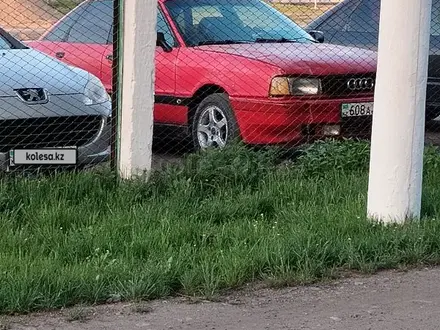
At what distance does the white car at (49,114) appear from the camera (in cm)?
743

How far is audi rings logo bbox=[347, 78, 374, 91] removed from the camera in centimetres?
907

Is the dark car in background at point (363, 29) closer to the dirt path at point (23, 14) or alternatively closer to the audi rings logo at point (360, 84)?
Answer: the audi rings logo at point (360, 84)

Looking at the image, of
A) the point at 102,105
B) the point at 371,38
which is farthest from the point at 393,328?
the point at 371,38

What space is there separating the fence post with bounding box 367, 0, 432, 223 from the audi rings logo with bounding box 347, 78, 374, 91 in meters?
2.44

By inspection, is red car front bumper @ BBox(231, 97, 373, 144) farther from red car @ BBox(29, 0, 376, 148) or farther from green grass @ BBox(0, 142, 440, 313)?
green grass @ BBox(0, 142, 440, 313)

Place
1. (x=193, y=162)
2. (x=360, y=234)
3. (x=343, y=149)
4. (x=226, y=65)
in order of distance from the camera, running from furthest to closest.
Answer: (x=226, y=65) < (x=343, y=149) < (x=193, y=162) < (x=360, y=234)

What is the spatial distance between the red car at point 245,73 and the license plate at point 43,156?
5.42 feet

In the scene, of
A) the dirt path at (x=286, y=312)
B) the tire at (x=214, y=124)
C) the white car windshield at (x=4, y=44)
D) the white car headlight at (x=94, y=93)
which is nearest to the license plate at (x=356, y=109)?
the tire at (x=214, y=124)

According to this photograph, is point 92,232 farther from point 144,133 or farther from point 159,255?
point 144,133

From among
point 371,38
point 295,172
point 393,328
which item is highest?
point 371,38

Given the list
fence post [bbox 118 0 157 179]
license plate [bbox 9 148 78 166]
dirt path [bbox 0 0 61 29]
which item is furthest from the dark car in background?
license plate [bbox 9 148 78 166]

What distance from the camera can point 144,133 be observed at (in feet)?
24.6

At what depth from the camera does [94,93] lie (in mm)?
→ 8102

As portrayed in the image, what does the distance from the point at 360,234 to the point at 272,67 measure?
274cm
